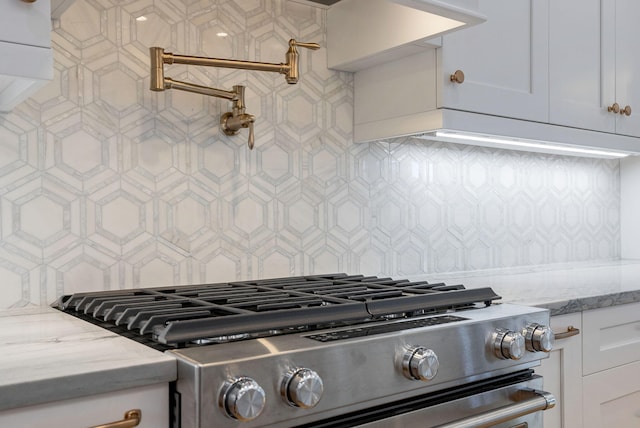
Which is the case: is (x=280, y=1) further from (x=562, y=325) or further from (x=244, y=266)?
(x=562, y=325)

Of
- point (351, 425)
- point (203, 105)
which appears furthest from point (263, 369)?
point (203, 105)

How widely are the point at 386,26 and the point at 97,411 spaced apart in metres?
1.18

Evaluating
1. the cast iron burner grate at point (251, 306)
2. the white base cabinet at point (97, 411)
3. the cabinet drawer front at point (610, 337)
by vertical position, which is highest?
the cast iron burner grate at point (251, 306)

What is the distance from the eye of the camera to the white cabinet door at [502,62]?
A: 1615 millimetres

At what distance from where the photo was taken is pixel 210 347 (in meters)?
0.92

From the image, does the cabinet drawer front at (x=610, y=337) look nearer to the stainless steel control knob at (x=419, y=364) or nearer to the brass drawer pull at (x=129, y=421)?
the stainless steel control knob at (x=419, y=364)

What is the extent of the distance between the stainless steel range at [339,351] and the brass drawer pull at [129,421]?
0.05m

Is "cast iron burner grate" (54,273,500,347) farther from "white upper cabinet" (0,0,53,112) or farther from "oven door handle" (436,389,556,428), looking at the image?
"white upper cabinet" (0,0,53,112)

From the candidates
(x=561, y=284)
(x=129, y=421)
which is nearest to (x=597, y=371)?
(x=561, y=284)

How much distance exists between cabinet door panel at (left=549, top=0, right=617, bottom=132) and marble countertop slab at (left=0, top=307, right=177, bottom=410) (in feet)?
4.79

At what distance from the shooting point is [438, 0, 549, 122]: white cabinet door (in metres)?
1.62

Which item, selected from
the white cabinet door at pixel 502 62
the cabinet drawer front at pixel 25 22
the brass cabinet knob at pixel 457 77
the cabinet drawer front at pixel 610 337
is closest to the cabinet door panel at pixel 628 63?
the white cabinet door at pixel 502 62

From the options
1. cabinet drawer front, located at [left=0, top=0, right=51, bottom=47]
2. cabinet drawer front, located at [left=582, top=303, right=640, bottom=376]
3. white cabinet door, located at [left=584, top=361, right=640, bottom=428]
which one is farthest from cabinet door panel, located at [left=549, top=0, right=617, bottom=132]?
cabinet drawer front, located at [left=0, top=0, right=51, bottom=47]

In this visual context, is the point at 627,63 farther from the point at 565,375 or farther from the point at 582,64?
the point at 565,375
